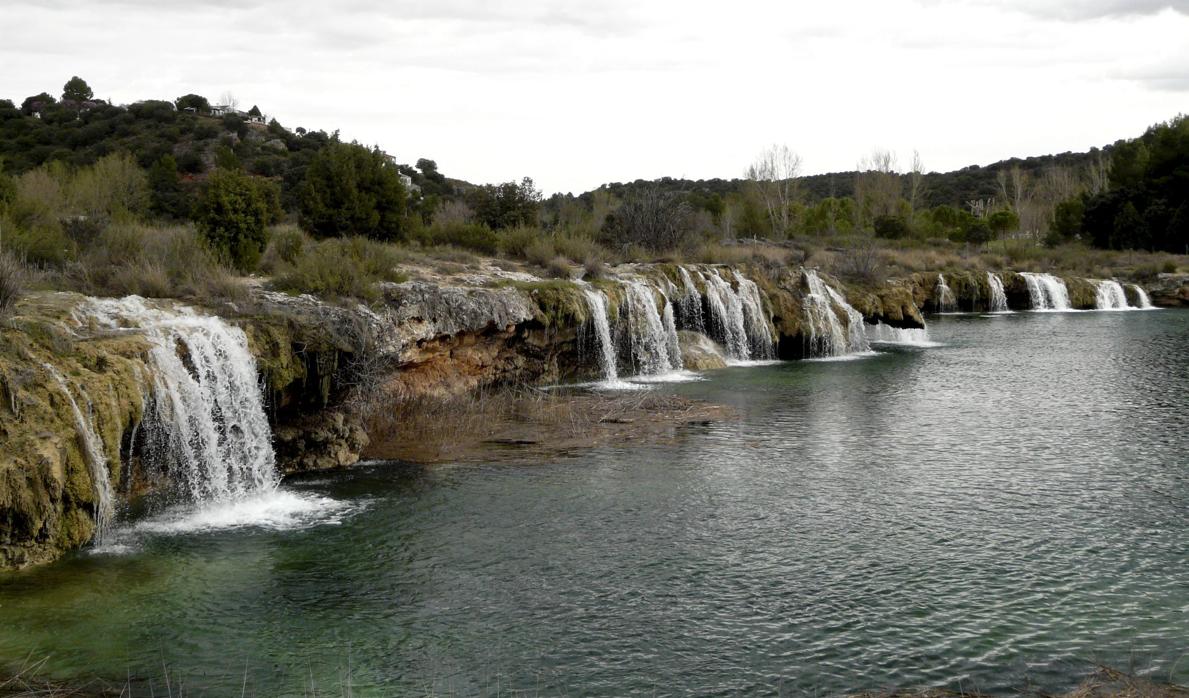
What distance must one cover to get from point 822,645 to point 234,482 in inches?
347

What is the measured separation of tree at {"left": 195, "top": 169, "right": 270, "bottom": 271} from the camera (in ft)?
66.5

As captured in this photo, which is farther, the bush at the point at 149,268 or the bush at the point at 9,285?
the bush at the point at 149,268

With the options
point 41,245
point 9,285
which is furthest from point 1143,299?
point 9,285

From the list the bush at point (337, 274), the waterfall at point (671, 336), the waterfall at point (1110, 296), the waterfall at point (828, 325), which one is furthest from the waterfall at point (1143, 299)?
the bush at point (337, 274)

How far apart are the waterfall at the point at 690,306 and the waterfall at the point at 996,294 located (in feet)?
88.0

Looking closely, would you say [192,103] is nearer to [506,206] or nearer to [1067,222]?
[506,206]

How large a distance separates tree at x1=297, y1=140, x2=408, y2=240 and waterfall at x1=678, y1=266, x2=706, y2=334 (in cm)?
901

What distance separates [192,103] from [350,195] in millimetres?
41659

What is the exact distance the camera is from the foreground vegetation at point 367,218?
1872 centimetres

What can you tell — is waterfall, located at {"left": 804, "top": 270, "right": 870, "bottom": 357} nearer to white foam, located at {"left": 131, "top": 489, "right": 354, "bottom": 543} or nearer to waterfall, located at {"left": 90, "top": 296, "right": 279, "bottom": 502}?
waterfall, located at {"left": 90, "top": 296, "right": 279, "bottom": 502}

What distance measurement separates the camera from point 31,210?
19.6 meters

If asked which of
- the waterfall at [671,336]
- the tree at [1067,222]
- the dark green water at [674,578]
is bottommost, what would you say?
the dark green water at [674,578]

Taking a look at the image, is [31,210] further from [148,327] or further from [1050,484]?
[1050,484]

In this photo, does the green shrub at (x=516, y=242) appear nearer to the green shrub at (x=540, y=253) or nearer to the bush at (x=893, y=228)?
the green shrub at (x=540, y=253)
